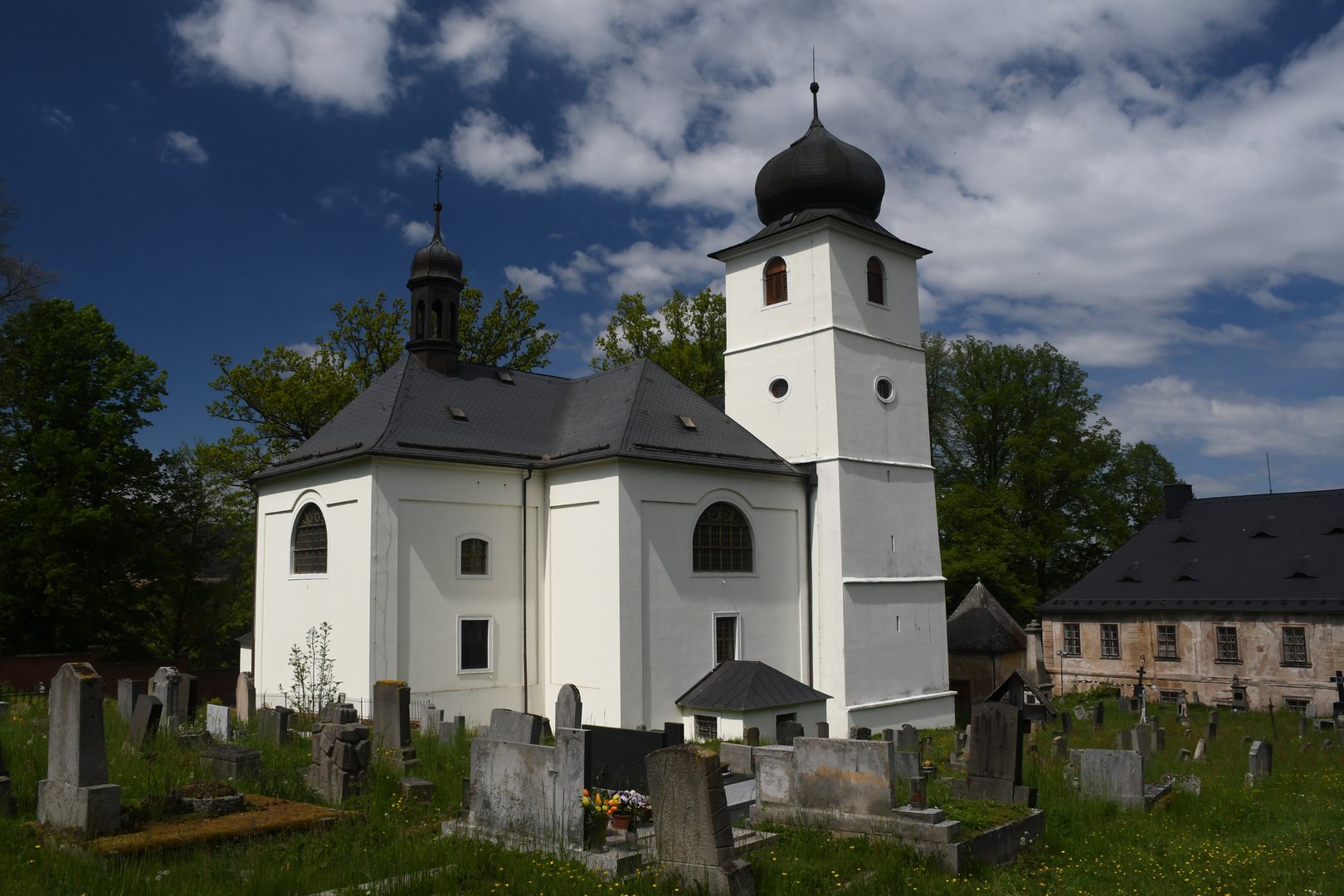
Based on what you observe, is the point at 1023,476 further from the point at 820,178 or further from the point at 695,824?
the point at 695,824

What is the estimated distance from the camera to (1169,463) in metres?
44.8

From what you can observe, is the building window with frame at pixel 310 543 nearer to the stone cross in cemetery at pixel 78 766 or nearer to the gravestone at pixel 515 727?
the gravestone at pixel 515 727

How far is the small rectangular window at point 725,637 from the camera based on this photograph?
20312 mm

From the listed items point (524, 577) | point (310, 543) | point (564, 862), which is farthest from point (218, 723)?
point (564, 862)

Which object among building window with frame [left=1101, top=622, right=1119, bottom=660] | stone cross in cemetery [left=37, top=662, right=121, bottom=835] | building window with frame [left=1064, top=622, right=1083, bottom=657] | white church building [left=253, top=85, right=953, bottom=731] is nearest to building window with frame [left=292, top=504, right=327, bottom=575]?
white church building [left=253, top=85, right=953, bottom=731]

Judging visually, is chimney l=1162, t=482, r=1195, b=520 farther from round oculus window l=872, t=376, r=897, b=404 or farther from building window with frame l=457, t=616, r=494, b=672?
building window with frame l=457, t=616, r=494, b=672

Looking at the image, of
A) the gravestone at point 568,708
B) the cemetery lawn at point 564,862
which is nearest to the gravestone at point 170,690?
the cemetery lawn at point 564,862

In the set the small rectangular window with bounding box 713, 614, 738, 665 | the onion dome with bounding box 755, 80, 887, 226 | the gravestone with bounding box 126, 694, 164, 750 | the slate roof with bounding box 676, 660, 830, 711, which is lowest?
the slate roof with bounding box 676, 660, 830, 711

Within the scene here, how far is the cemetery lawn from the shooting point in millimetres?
6809

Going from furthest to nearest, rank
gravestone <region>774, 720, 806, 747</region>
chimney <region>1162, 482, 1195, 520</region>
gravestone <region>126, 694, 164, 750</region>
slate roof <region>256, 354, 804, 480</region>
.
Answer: chimney <region>1162, 482, 1195, 520</region>, slate roof <region>256, 354, 804, 480</region>, gravestone <region>774, 720, 806, 747</region>, gravestone <region>126, 694, 164, 750</region>

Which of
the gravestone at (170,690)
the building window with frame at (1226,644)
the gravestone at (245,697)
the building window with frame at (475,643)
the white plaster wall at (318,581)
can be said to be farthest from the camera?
the building window with frame at (1226,644)

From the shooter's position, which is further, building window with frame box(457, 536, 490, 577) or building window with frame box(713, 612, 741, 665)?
building window with frame box(713, 612, 741, 665)

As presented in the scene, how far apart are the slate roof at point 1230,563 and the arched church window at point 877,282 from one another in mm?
14361

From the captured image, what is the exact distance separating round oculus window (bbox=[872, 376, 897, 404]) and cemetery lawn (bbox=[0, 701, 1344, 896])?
38.2ft
